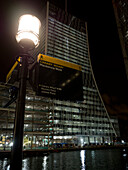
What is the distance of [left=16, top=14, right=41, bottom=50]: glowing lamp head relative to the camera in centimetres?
308

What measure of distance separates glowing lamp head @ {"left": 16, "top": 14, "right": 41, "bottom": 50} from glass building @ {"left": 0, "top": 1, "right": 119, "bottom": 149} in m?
45.1

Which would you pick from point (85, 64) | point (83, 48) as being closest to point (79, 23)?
point (83, 48)

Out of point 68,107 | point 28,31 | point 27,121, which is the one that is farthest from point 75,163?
point 68,107

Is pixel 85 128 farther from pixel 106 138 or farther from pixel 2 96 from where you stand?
pixel 2 96

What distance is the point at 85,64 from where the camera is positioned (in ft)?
410

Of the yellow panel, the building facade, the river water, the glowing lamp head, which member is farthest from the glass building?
the glowing lamp head

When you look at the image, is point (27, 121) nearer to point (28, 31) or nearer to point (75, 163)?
point (75, 163)

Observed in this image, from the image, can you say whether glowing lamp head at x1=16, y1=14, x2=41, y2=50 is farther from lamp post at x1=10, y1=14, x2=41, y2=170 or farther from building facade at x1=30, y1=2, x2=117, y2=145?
building facade at x1=30, y1=2, x2=117, y2=145

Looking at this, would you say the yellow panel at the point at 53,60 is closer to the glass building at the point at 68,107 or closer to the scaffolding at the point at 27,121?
the scaffolding at the point at 27,121

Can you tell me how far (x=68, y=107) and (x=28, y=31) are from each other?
8841 centimetres

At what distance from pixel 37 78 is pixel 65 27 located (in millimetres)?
138824

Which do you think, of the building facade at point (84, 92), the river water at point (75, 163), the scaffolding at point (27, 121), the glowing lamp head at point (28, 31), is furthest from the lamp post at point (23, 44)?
the building facade at point (84, 92)

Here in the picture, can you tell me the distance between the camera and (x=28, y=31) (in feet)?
9.98

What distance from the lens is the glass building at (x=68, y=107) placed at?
57.7 metres
